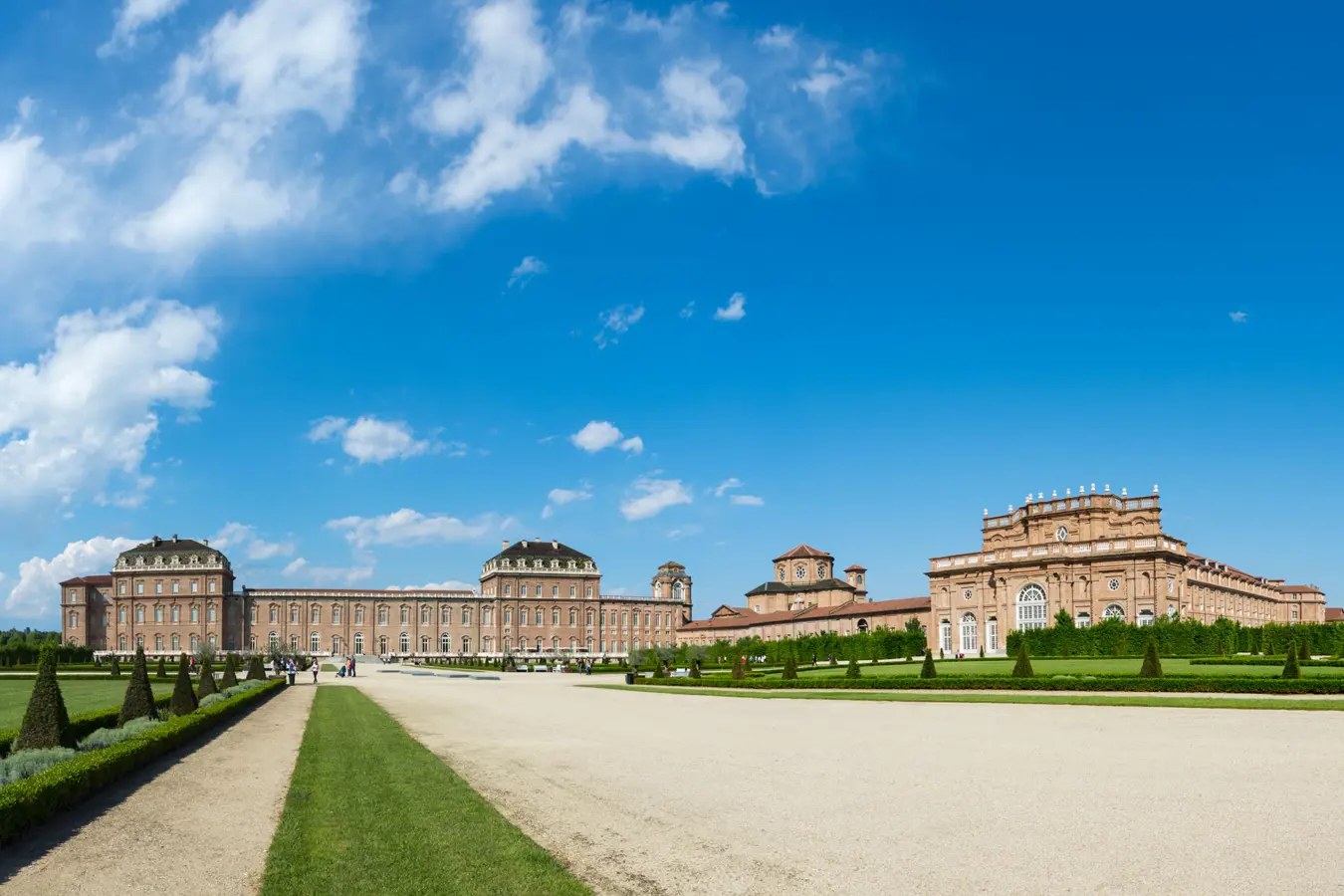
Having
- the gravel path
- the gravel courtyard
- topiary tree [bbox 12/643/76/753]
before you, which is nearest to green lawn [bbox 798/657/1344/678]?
the gravel courtyard

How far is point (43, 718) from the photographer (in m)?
15.3

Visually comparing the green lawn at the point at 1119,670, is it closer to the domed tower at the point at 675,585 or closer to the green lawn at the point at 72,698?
the green lawn at the point at 72,698

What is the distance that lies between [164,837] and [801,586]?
97193 millimetres

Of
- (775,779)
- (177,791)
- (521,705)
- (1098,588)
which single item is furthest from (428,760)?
(1098,588)

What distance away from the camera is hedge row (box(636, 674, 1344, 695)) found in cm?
2547

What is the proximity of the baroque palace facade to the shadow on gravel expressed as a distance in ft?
297

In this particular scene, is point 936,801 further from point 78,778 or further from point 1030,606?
point 1030,606

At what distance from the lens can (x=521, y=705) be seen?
1137 inches

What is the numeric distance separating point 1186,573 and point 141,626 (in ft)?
310

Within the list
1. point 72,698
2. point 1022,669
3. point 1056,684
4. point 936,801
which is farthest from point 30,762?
point 1022,669

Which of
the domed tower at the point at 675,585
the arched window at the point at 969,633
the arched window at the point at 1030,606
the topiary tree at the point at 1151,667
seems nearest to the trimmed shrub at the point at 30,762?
the topiary tree at the point at 1151,667

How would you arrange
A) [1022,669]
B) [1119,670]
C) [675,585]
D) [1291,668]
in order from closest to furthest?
[1291,668] → [1022,669] → [1119,670] → [675,585]

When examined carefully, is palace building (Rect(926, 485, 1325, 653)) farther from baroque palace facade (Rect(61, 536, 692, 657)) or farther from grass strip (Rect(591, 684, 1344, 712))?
baroque palace facade (Rect(61, 536, 692, 657))

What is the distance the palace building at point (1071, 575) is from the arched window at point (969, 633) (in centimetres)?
7
